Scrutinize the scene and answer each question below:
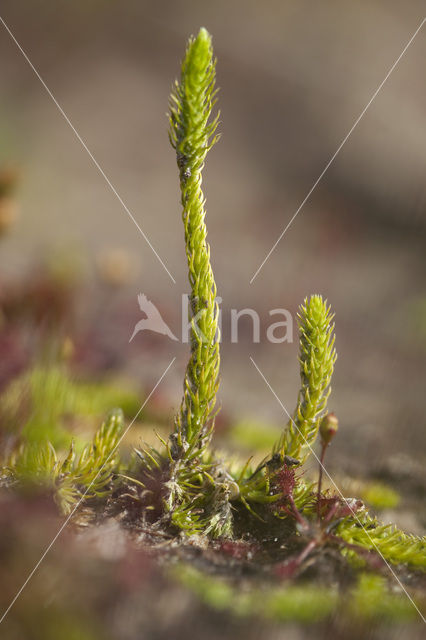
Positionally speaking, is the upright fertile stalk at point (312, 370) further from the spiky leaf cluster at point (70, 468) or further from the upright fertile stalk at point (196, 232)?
the spiky leaf cluster at point (70, 468)

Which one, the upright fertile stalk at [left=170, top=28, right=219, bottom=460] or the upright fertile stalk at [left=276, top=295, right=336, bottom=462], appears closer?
the upright fertile stalk at [left=170, top=28, right=219, bottom=460]

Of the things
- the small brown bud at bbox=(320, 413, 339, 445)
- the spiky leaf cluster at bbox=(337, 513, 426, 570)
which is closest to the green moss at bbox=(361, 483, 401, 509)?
the spiky leaf cluster at bbox=(337, 513, 426, 570)

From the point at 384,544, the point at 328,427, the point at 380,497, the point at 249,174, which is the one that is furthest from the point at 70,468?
the point at 249,174

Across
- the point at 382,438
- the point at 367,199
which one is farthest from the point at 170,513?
the point at 367,199

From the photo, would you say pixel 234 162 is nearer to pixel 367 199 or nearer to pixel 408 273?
pixel 367 199

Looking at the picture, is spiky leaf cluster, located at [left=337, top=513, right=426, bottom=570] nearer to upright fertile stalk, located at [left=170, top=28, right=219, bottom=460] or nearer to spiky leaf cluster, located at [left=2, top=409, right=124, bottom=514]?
upright fertile stalk, located at [left=170, top=28, right=219, bottom=460]

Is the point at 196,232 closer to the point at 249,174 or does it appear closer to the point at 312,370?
the point at 312,370
